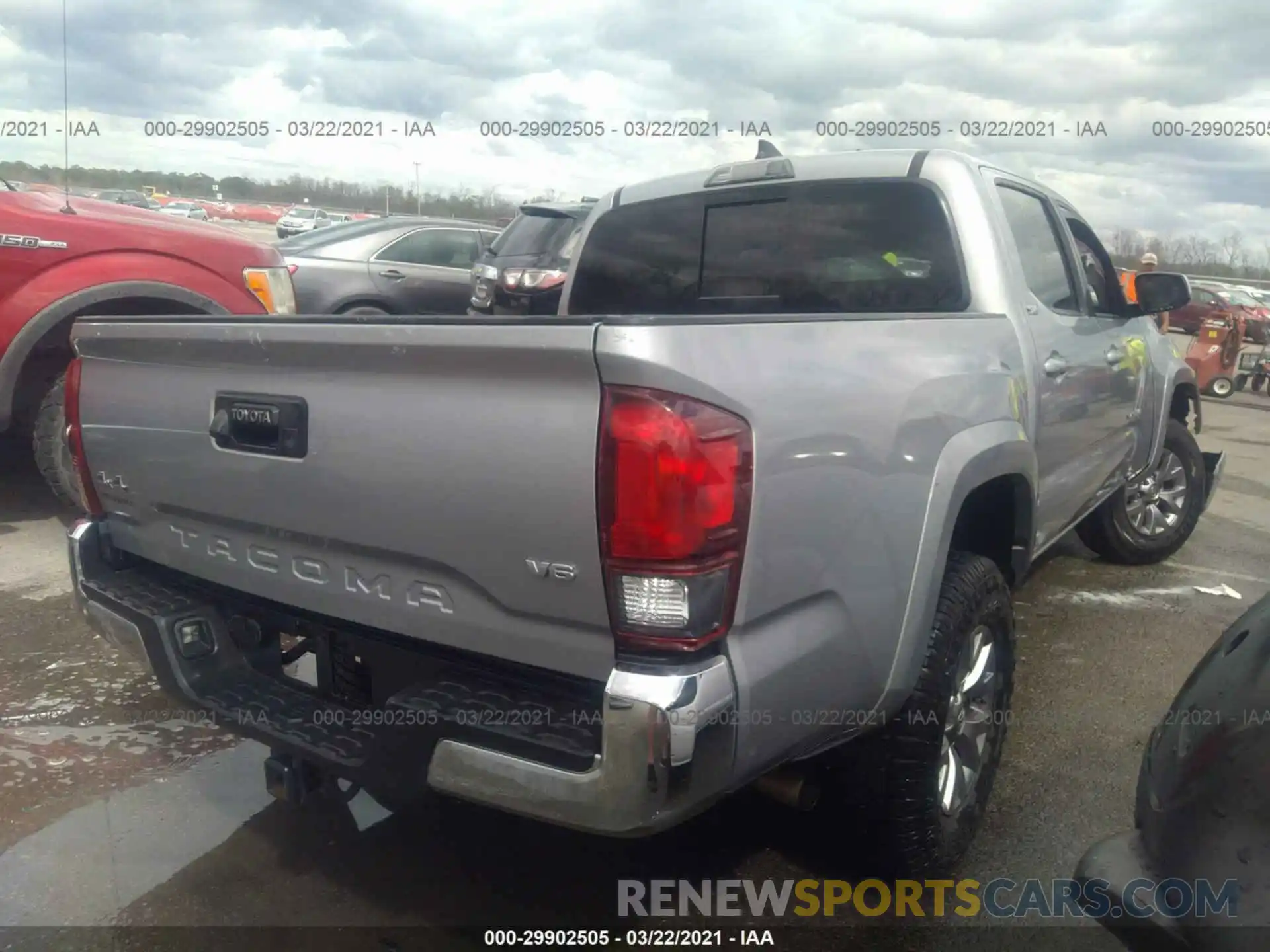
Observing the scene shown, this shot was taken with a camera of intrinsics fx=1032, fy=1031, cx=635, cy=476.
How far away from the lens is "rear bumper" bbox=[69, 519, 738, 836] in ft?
5.87

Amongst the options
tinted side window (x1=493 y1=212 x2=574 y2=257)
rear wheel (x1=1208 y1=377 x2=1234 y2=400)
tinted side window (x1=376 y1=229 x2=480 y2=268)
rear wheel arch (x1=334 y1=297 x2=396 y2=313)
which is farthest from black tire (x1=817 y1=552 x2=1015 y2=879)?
rear wheel (x1=1208 y1=377 x2=1234 y2=400)

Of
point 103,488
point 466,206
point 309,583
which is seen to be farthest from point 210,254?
point 466,206

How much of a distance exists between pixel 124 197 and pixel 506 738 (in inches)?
259

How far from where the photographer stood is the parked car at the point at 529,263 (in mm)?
8062

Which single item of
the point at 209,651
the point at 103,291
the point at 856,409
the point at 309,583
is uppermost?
the point at 103,291

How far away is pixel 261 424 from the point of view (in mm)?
2277

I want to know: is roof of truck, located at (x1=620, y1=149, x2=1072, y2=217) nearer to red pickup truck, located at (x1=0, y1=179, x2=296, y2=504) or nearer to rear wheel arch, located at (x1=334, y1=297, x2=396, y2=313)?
red pickup truck, located at (x1=0, y1=179, x2=296, y2=504)

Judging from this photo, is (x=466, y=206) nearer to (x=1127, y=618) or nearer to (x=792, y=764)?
(x=1127, y=618)

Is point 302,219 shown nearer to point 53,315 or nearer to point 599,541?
point 53,315

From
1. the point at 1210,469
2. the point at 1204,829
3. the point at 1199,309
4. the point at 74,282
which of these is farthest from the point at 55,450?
the point at 1199,309

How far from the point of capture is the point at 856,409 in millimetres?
2152

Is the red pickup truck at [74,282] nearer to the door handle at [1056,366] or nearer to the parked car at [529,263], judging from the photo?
the parked car at [529,263]

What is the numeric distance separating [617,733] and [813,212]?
2244 millimetres

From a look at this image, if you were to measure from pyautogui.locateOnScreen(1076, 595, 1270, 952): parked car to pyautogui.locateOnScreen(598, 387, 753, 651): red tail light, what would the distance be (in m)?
0.79
